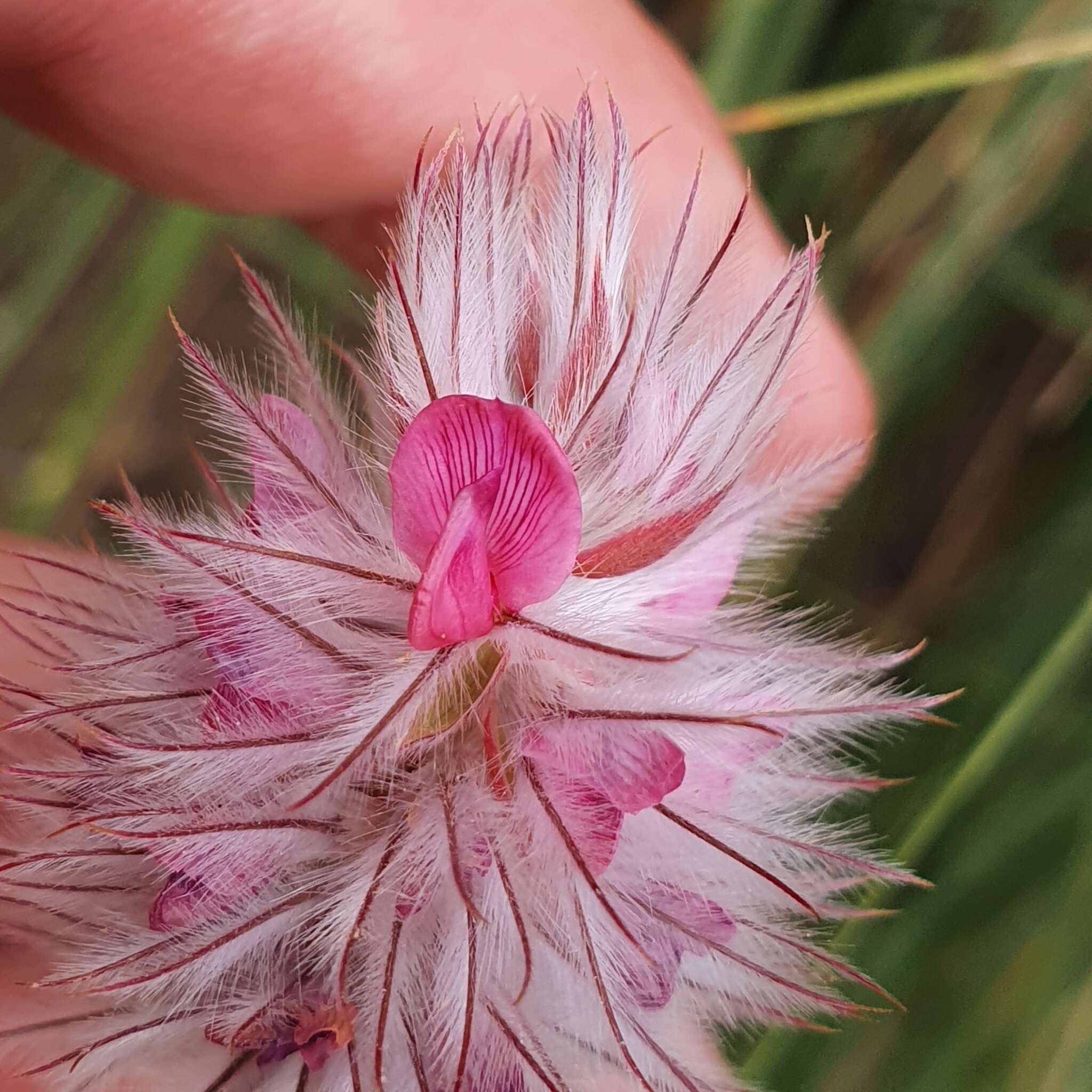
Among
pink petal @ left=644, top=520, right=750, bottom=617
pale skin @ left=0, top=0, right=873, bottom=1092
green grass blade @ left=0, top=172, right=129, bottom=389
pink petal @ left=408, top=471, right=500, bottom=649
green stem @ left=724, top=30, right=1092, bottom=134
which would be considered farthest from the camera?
green grass blade @ left=0, top=172, right=129, bottom=389

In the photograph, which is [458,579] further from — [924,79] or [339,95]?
[924,79]

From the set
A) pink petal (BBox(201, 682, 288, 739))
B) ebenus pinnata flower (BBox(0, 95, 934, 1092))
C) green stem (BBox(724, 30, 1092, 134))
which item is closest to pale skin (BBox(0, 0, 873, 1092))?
green stem (BBox(724, 30, 1092, 134))

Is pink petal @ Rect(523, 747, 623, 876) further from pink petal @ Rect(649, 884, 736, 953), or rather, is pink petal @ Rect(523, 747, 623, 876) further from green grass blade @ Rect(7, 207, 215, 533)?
green grass blade @ Rect(7, 207, 215, 533)

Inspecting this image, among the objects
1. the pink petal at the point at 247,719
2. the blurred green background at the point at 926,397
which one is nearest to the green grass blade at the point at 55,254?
the blurred green background at the point at 926,397

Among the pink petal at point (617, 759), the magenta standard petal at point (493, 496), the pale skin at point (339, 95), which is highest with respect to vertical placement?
the pale skin at point (339, 95)

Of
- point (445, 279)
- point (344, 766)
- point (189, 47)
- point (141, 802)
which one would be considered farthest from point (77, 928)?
point (189, 47)

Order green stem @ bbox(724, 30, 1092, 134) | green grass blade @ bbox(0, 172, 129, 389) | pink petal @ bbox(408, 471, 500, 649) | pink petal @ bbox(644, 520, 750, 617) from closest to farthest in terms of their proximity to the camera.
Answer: pink petal @ bbox(408, 471, 500, 649) < pink petal @ bbox(644, 520, 750, 617) < green stem @ bbox(724, 30, 1092, 134) < green grass blade @ bbox(0, 172, 129, 389)

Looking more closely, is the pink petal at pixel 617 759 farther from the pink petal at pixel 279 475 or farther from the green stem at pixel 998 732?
the green stem at pixel 998 732
